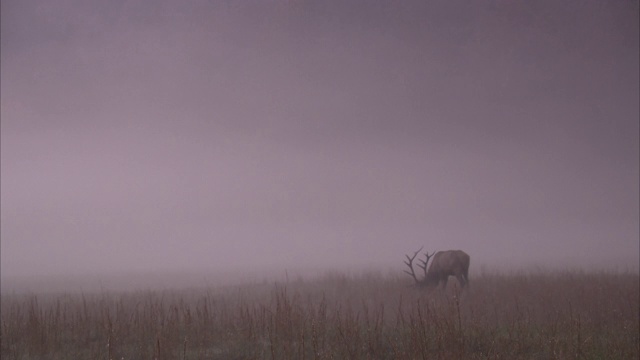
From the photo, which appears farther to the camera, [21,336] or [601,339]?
[21,336]

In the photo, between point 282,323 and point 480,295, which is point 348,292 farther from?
point 282,323

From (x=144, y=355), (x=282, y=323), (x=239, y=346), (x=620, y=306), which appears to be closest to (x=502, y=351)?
(x=282, y=323)

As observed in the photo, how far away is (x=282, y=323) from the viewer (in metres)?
7.33

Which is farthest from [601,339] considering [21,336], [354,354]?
[21,336]

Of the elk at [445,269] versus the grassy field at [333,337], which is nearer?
the grassy field at [333,337]

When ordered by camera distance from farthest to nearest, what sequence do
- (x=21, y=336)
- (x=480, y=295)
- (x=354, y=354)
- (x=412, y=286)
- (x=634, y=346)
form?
(x=412, y=286) → (x=480, y=295) → (x=21, y=336) → (x=634, y=346) → (x=354, y=354)

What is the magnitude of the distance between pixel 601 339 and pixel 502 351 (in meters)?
2.31

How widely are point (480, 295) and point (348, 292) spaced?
212 inches

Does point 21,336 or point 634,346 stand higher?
point 21,336

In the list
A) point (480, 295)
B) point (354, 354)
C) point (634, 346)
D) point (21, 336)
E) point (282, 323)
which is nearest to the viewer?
point (354, 354)

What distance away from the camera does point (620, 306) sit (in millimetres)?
10141

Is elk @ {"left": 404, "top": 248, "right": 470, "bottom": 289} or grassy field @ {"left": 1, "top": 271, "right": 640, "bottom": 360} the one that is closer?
grassy field @ {"left": 1, "top": 271, "right": 640, "bottom": 360}

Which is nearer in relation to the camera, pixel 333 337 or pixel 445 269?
pixel 333 337

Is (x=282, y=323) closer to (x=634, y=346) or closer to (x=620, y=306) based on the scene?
(x=634, y=346)
